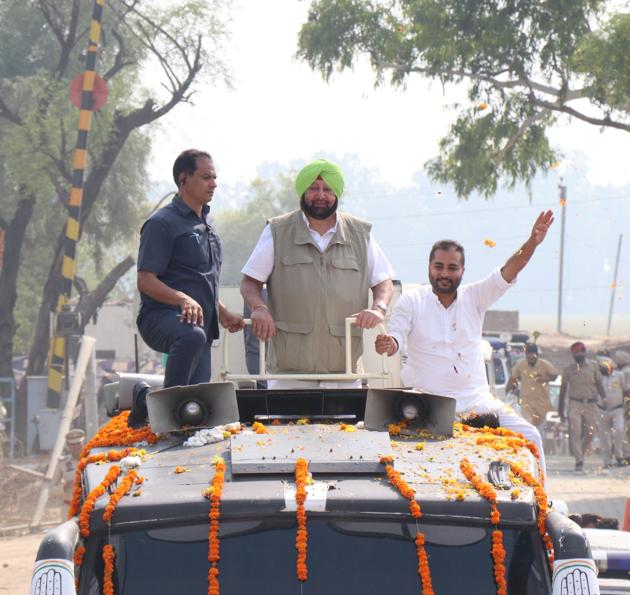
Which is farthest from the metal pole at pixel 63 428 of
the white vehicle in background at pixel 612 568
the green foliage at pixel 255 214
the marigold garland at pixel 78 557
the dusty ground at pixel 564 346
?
the green foliage at pixel 255 214

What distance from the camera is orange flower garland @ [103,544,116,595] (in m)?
3.95

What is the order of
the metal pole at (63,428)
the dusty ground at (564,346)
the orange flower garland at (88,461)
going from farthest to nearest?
the dusty ground at (564,346) → the metal pole at (63,428) → the orange flower garland at (88,461)

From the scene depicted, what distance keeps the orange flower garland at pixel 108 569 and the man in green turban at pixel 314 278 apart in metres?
2.57

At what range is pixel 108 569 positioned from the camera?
3.98 m

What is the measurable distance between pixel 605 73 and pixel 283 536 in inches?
626

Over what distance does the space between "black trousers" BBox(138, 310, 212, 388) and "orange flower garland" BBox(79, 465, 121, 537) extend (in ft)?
4.33

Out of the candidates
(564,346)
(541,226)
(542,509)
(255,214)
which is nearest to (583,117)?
(541,226)

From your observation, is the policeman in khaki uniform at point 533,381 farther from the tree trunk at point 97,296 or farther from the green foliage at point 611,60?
the tree trunk at point 97,296

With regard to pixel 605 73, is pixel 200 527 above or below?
below

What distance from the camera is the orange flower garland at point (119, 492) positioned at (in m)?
4.00

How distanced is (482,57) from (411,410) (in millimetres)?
18068

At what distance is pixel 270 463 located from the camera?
4.26 meters

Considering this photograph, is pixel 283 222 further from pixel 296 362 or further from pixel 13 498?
pixel 13 498

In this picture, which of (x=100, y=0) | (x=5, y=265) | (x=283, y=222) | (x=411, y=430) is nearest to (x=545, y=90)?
(x=100, y=0)
